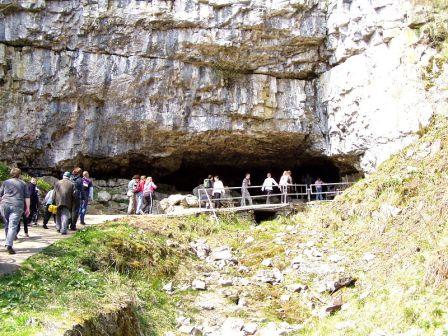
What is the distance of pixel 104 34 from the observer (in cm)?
1809

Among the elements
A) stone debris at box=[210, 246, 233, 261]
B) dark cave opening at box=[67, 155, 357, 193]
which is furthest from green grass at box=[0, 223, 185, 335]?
dark cave opening at box=[67, 155, 357, 193]

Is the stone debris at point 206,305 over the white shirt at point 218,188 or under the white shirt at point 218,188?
under

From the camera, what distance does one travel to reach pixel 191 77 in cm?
1881

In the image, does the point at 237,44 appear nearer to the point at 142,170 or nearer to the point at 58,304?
the point at 142,170

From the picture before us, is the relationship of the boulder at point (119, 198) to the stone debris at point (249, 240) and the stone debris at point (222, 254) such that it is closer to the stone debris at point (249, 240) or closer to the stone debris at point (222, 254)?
the stone debris at point (249, 240)

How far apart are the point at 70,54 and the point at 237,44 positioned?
6.59 m

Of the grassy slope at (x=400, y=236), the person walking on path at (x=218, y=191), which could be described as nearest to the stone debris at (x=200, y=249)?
the grassy slope at (x=400, y=236)

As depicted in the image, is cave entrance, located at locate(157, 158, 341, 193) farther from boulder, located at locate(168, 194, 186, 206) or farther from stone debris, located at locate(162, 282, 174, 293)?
stone debris, located at locate(162, 282, 174, 293)

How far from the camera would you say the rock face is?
17.3 metres

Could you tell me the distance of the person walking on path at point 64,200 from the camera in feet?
33.4

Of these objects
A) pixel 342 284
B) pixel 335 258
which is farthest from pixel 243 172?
pixel 342 284

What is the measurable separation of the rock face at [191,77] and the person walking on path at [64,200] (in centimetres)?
907

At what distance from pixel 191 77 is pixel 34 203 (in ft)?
29.0

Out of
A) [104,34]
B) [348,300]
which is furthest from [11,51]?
[348,300]
